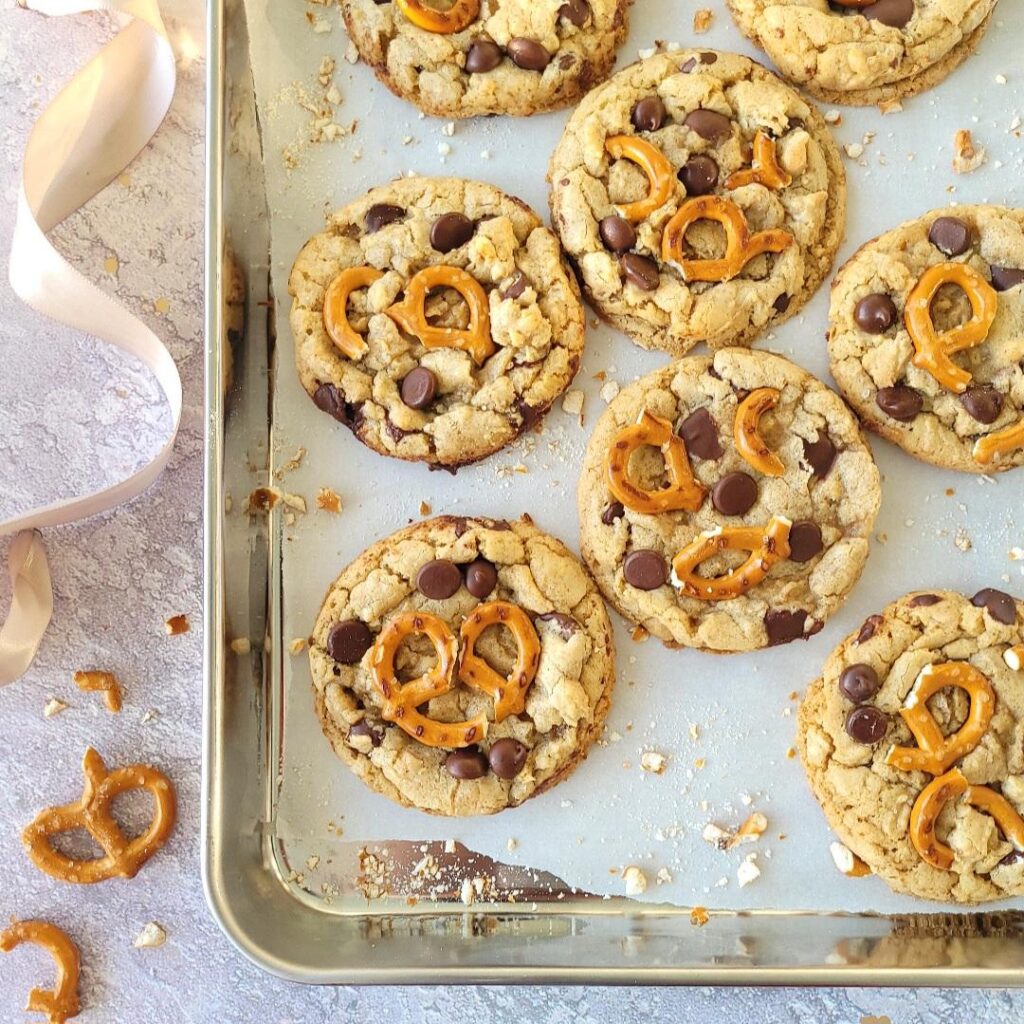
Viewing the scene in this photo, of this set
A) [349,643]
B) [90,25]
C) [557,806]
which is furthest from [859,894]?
[90,25]

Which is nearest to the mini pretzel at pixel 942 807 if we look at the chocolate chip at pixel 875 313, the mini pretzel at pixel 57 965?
the chocolate chip at pixel 875 313

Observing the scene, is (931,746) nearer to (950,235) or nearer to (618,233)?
(950,235)

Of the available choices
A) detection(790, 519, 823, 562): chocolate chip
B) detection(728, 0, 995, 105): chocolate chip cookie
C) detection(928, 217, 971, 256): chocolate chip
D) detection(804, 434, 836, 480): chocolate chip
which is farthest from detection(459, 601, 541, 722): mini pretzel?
detection(728, 0, 995, 105): chocolate chip cookie

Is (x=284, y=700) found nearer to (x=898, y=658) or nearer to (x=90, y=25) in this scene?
(x=898, y=658)

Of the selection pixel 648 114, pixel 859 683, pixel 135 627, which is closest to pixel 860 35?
pixel 648 114

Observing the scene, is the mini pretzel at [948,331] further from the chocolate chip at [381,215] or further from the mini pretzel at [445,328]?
the chocolate chip at [381,215]

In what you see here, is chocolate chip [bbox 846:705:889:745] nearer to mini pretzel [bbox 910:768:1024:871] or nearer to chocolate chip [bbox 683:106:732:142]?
mini pretzel [bbox 910:768:1024:871]

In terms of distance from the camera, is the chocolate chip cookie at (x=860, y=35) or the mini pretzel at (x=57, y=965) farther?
the mini pretzel at (x=57, y=965)
